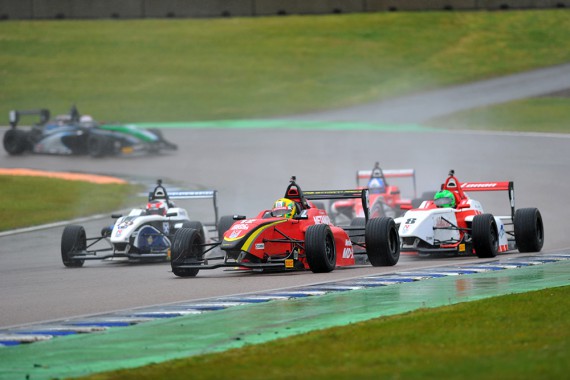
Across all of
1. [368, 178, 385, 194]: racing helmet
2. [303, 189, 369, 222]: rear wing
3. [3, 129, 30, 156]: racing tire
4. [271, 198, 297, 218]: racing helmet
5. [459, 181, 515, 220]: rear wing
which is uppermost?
[3, 129, 30, 156]: racing tire

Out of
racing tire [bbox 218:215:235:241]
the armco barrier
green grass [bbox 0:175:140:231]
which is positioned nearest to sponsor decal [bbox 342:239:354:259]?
racing tire [bbox 218:215:235:241]

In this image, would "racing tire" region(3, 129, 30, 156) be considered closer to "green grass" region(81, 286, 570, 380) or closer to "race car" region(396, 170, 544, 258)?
"race car" region(396, 170, 544, 258)

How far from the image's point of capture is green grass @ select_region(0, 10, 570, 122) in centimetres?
5522

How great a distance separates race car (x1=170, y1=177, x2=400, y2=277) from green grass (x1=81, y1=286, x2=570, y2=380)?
20.9 feet

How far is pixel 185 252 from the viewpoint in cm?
1898

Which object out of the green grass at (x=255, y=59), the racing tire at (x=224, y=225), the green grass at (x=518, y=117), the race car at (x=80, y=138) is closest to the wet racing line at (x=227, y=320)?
the racing tire at (x=224, y=225)

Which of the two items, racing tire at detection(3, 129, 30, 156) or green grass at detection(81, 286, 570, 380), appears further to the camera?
racing tire at detection(3, 129, 30, 156)

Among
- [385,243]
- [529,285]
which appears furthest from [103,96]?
[529,285]

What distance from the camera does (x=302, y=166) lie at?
37.5 metres

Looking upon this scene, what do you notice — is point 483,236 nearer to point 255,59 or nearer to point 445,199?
point 445,199

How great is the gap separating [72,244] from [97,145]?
19.3 m

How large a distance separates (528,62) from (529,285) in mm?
43502

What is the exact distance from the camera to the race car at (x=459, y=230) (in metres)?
21.0

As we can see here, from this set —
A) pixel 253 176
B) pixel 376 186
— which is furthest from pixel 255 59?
pixel 376 186
